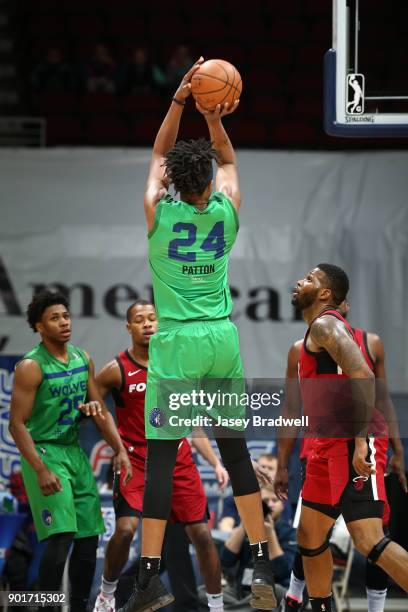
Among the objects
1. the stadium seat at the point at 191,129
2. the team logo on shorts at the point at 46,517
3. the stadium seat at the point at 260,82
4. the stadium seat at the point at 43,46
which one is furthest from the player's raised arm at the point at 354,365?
the stadium seat at the point at 43,46

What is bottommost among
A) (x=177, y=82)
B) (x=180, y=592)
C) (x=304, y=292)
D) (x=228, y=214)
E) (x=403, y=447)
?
(x=180, y=592)

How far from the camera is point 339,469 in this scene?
5684mm

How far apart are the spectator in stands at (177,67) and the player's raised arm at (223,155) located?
719cm

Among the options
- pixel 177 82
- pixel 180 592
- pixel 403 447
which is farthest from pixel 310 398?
pixel 177 82

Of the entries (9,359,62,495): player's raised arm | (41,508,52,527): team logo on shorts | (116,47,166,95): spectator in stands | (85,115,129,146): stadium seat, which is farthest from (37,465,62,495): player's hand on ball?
(116,47,166,95): spectator in stands

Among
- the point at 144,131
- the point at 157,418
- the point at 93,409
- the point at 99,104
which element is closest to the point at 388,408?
the point at 157,418

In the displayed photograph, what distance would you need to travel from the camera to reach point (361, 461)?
5.46m

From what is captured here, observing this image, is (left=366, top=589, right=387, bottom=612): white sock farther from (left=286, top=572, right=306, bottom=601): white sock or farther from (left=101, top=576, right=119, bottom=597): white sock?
(left=101, top=576, right=119, bottom=597): white sock

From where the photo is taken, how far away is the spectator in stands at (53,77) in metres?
12.6

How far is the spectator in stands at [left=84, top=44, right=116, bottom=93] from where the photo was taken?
41.9 ft

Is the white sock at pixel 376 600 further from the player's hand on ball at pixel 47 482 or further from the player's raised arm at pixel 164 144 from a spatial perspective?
the player's raised arm at pixel 164 144

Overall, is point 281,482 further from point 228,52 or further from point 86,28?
point 86,28

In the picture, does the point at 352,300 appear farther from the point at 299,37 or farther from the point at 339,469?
the point at 339,469

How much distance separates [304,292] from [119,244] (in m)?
5.23
